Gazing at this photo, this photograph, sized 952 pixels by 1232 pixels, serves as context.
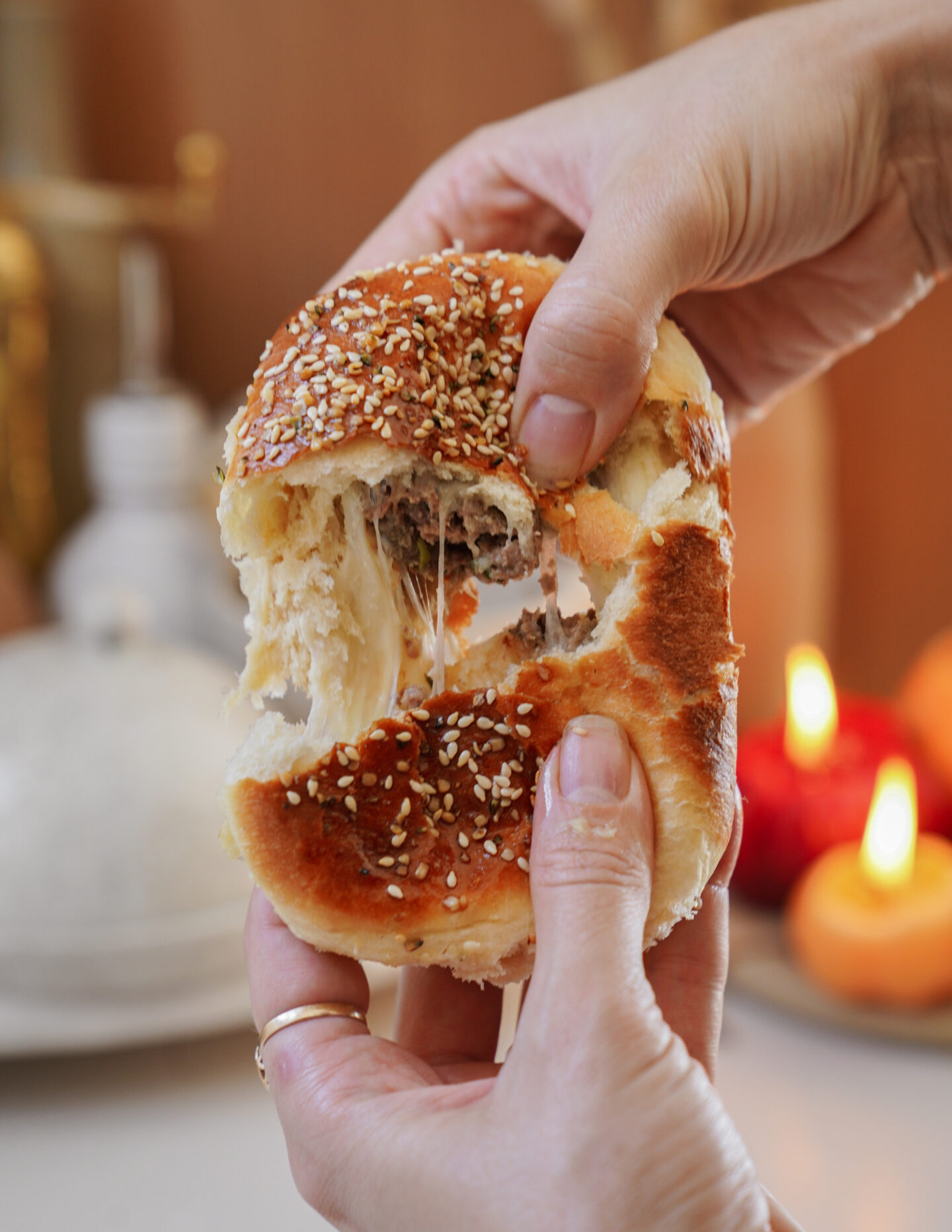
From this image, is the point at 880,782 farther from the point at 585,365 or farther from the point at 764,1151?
the point at 585,365

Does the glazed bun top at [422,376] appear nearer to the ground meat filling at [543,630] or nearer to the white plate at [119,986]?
the ground meat filling at [543,630]

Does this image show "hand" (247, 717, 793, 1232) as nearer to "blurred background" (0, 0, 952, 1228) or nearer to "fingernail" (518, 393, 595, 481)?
"fingernail" (518, 393, 595, 481)

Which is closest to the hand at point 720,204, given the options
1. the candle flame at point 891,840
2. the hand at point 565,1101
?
the hand at point 565,1101

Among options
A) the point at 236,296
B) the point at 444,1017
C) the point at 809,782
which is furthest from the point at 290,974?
the point at 236,296

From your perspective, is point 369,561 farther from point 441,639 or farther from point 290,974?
point 290,974

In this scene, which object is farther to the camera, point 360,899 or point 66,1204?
point 66,1204

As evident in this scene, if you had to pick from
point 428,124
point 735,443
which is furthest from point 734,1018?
point 428,124

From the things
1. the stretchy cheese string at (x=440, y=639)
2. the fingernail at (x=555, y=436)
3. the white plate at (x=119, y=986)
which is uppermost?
the fingernail at (x=555, y=436)

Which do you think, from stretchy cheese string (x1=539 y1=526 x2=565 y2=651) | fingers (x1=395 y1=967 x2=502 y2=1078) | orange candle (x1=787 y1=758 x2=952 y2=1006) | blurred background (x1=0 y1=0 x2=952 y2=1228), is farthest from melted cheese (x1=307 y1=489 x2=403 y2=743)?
blurred background (x1=0 y1=0 x2=952 y2=1228)
